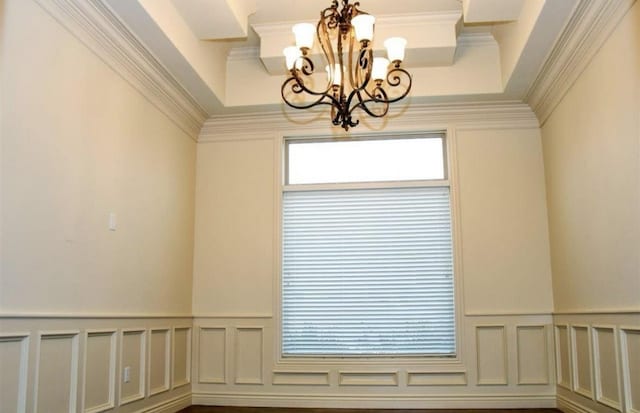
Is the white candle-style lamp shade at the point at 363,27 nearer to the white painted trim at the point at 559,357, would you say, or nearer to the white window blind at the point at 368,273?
the white window blind at the point at 368,273

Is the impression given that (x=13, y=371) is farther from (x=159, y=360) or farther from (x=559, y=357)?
(x=559, y=357)

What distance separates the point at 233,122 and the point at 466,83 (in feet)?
7.18

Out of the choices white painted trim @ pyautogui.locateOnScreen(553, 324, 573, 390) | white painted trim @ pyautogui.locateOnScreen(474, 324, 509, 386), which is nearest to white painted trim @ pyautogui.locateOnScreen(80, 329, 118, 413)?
white painted trim @ pyautogui.locateOnScreen(474, 324, 509, 386)

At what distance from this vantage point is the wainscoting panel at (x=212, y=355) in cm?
524

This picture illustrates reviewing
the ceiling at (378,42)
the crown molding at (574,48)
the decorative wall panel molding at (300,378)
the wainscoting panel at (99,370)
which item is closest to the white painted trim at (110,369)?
the wainscoting panel at (99,370)

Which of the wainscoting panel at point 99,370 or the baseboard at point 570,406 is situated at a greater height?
the wainscoting panel at point 99,370

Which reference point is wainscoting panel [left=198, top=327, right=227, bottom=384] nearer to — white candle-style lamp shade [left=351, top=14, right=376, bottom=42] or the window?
the window

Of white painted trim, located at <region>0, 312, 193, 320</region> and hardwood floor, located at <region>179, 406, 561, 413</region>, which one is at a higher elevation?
white painted trim, located at <region>0, 312, 193, 320</region>

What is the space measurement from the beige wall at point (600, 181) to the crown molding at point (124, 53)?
303cm

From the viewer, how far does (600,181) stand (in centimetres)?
375

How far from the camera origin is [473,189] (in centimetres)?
525

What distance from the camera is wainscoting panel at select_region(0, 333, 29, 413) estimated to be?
276 cm

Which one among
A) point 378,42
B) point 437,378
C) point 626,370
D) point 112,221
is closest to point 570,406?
point 437,378

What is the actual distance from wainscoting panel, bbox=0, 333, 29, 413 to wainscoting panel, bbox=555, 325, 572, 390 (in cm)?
376
